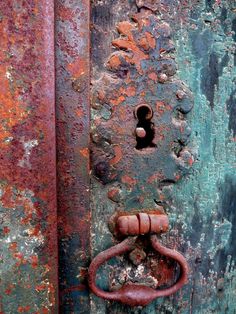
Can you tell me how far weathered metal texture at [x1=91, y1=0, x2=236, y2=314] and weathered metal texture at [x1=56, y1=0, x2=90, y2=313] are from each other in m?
0.03

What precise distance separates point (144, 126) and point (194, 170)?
13 cm

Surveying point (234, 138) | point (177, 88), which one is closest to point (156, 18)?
point (177, 88)

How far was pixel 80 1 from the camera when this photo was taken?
551mm

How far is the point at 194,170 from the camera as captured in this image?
0.66 m

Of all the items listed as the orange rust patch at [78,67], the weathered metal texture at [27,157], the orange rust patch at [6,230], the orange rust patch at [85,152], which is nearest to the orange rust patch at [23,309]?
the weathered metal texture at [27,157]

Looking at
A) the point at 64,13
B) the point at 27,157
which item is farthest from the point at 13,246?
the point at 64,13

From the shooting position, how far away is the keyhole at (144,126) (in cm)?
60

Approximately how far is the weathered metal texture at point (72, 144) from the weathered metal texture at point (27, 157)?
0.04m

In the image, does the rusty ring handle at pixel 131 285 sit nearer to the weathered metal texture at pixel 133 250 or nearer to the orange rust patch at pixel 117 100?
the weathered metal texture at pixel 133 250

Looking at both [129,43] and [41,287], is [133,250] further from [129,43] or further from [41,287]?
[129,43]

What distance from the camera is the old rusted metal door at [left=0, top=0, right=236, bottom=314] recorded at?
0.52m

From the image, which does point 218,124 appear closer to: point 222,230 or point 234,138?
point 234,138

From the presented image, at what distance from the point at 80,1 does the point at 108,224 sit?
1.17ft

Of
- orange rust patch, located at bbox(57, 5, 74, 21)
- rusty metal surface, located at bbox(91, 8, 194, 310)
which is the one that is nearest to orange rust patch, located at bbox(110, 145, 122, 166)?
rusty metal surface, located at bbox(91, 8, 194, 310)
